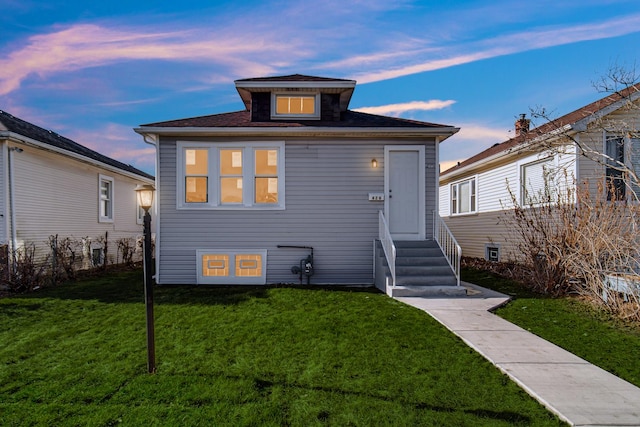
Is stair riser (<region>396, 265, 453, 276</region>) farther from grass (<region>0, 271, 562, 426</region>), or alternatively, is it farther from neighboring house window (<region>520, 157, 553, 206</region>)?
neighboring house window (<region>520, 157, 553, 206</region>)

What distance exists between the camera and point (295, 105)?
30.5 ft

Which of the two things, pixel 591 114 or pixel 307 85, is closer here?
pixel 591 114

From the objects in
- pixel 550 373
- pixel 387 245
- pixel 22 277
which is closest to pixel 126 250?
pixel 22 277

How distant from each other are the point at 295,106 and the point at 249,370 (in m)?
7.13

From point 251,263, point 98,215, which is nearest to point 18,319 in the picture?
point 251,263

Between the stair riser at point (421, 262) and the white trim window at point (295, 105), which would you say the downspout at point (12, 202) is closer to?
the white trim window at point (295, 105)

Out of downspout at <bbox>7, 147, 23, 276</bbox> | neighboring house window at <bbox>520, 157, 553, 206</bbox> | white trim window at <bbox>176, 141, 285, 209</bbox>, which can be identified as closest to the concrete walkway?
white trim window at <bbox>176, 141, 285, 209</bbox>

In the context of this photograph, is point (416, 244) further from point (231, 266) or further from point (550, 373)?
point (550, 373)

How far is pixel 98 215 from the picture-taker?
12.9m

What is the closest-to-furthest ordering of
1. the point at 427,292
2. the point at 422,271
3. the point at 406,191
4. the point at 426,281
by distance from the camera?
the point at 427,292 < the point at 426,281 < the point at 422,271 < the point at 406,191

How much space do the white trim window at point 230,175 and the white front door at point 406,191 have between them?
8.95 ft

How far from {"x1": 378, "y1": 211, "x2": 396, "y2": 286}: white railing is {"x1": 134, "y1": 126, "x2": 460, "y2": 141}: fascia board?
200 centimetres

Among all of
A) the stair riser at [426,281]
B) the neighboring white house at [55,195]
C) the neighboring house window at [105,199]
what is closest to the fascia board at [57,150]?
the neighboring white house at [55,195]

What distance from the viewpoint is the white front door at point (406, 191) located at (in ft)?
28.6
